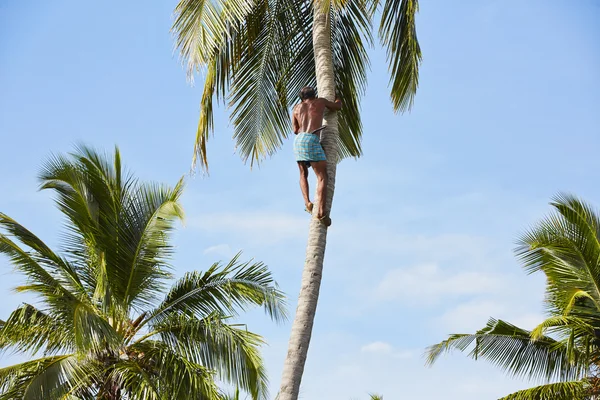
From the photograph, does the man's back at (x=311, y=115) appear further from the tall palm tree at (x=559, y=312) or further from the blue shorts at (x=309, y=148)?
the tall palm tree at (x=559, y=312)

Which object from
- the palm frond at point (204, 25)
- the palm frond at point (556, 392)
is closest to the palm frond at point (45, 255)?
the palm frond at point (204, 25)

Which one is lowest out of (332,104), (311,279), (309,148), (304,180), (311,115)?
(311,279)

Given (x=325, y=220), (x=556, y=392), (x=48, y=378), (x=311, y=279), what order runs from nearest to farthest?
1. (x=311, y=279)
2. (x=325, y=220)
3. (x=48, y=378)
4. (x=556, y=392)

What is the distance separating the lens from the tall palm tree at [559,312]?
1392 centimetres

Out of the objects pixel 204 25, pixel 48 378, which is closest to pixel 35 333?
pixel 48 378

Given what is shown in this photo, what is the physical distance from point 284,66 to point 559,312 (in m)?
6.60

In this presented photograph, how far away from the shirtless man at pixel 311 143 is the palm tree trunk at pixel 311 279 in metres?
0.09

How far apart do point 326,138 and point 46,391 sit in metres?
5.47

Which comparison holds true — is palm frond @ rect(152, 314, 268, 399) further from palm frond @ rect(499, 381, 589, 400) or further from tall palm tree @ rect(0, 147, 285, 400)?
palm frond @ rect(499, 381, 589, 400)

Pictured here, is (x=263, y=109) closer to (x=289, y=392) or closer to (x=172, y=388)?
(x=172, y=388)

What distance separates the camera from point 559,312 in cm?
1466

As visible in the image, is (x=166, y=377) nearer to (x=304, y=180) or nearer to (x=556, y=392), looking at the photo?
(x=304, y=180)

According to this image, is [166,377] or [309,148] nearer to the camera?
[309,148]

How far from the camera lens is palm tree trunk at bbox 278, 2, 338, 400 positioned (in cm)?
789
